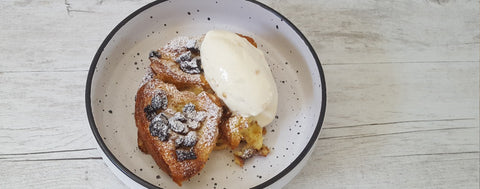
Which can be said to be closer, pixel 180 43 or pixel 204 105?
pixel 204 105

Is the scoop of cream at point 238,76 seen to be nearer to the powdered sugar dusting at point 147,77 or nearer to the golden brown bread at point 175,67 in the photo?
the golden brown bread at point 175,67

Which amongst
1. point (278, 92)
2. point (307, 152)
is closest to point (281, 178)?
point (307, 152)

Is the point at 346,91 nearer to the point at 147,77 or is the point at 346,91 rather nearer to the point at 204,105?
the point at 204,105

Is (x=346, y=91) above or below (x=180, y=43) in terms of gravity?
below

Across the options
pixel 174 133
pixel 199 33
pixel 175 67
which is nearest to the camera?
pixel 174 133

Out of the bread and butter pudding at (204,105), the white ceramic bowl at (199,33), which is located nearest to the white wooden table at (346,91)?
the white ceramic bowl at (199,33)

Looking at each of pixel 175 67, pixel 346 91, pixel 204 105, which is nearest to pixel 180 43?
pixel 175 67

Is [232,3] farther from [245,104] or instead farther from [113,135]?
[113,135]


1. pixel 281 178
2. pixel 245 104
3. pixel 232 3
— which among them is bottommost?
pixel 281 178
